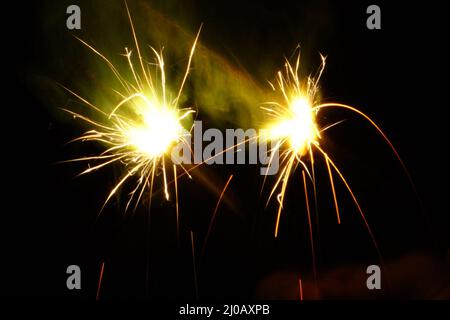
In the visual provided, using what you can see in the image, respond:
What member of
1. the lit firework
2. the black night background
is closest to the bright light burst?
the black night background

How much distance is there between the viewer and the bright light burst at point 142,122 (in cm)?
220

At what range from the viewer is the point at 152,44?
2.25 m

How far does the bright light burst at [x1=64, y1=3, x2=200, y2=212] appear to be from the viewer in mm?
2195

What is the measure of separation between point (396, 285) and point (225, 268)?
4.45ft

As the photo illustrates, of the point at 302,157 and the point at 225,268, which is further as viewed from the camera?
the point at 225,268

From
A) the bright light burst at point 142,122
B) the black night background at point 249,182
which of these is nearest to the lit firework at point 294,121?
the black night background at point 249,182

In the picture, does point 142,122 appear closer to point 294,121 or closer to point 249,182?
point 249,182

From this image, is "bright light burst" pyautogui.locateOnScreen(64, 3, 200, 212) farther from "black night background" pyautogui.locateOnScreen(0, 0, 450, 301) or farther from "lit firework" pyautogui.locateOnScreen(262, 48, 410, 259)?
"lit firework" pyautogui.locateOnScreen(262, 48, 410, 259)

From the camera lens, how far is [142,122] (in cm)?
221

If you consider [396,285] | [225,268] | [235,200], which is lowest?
[396,285]

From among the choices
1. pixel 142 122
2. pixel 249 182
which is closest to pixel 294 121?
pixel 249 182

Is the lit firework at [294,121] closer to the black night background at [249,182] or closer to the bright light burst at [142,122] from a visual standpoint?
the black night background at [249,182]

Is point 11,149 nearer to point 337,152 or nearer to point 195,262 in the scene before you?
point 195,262

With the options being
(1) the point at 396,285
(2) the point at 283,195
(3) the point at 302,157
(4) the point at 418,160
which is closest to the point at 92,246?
(2) the point at 283,195
